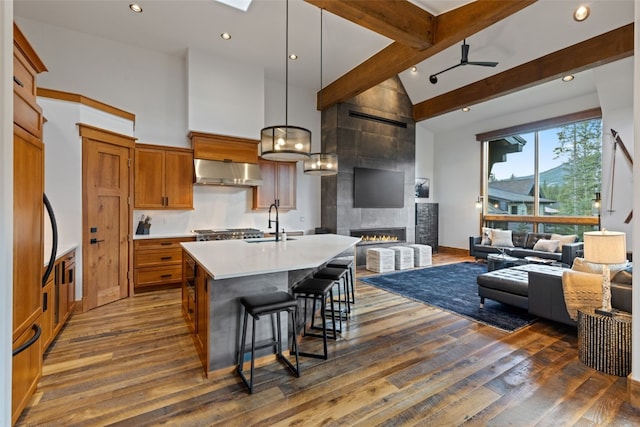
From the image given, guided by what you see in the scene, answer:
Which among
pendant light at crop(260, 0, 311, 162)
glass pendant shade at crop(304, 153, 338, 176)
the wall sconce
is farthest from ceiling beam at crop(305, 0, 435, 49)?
the wall sconce

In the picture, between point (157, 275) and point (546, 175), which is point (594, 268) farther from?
point (157, 275)

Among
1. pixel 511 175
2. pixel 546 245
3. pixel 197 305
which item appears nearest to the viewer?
pixel 197 305

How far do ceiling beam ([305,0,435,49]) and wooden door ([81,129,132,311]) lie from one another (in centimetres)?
324

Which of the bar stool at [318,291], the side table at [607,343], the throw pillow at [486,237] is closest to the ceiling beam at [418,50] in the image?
the bar stool at [318,291]

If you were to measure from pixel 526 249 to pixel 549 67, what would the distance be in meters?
Answer: 3.66

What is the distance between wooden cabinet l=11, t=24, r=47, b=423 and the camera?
5.63 feet

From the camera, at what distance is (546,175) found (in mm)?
7152

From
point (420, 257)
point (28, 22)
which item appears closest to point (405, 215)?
point (420, 257)

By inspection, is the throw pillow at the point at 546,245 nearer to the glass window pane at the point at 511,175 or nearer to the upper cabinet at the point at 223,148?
the glass window pane at the point at 511,175

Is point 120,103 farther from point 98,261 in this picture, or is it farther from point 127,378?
point 127,378

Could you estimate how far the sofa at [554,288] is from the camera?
270cm

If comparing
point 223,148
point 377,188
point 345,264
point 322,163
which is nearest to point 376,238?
point 377,188

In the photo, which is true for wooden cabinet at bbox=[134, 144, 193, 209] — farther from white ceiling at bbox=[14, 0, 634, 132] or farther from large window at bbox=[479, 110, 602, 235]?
large window at bbox=[479, 110, 602, 235]

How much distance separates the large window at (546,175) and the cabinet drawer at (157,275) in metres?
7.68
